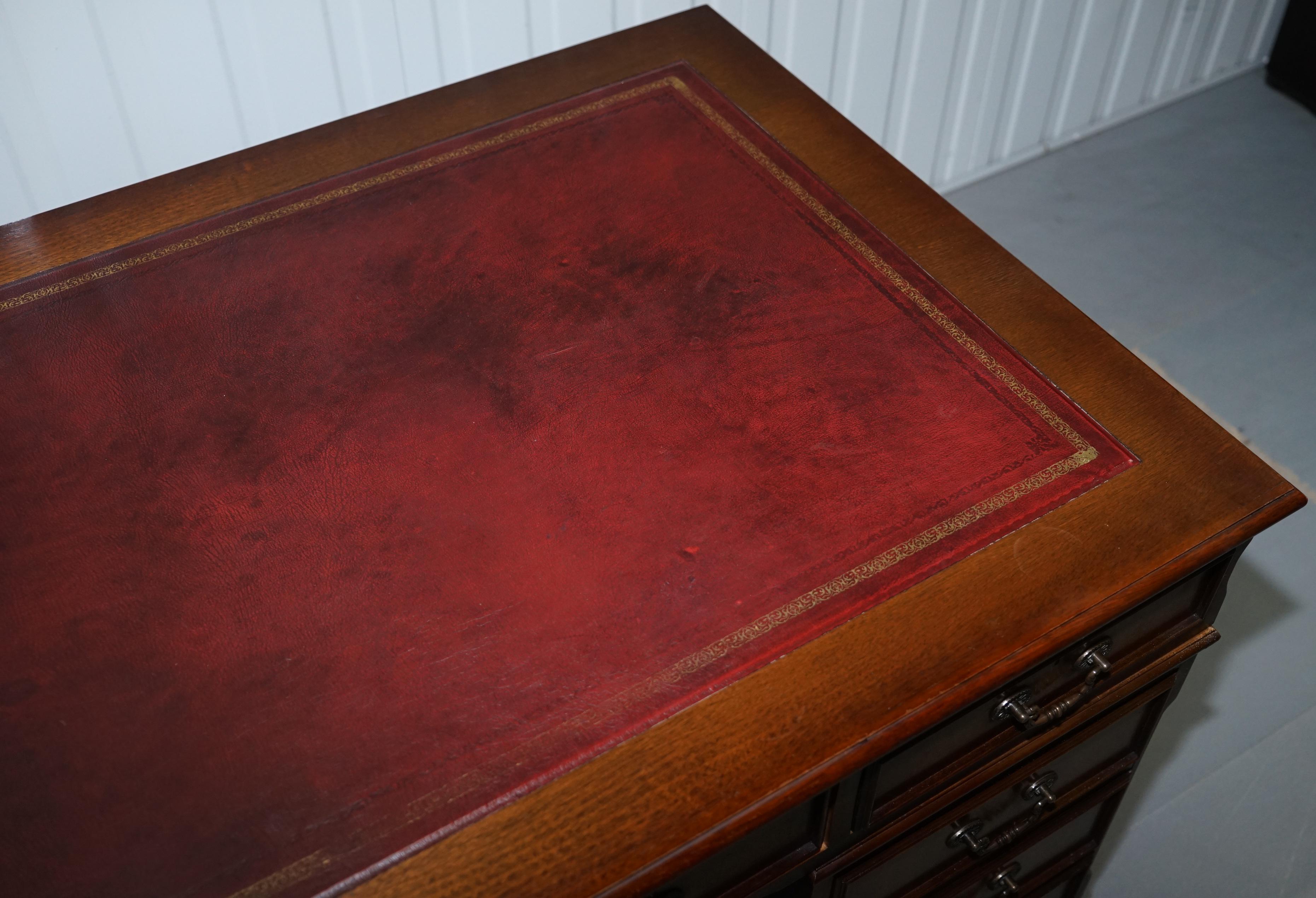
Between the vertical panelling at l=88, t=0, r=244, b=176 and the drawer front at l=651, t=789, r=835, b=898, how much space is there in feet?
4.53

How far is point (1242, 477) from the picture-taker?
3.77 feet

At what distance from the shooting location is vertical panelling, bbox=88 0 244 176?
168 centimetres

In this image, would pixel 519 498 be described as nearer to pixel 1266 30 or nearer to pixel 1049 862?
pixel 1049 862

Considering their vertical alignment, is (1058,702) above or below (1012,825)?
above

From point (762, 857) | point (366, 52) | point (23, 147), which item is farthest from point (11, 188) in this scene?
point (762, 857)

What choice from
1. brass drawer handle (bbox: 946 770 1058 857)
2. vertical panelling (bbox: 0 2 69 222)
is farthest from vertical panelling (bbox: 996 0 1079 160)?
vertical panelling (bbox: 0 2 69 222)

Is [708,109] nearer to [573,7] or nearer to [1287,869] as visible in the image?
[573,7]

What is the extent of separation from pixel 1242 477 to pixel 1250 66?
2615mm

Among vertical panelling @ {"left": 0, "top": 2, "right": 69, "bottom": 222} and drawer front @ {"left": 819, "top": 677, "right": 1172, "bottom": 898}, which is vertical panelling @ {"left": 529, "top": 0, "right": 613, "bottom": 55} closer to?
vertical panelling @ {"left": 0, "top": 2, "right": 69, "bottom": 222}

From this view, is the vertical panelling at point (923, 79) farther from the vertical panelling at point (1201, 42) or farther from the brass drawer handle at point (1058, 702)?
the brass drawer handle at point (1058, 702)

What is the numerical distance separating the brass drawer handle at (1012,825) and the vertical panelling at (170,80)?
4.83ft

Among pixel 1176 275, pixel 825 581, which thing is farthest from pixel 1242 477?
pixel 1176 275

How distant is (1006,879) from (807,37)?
63.6 inches

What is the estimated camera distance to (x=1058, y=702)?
3.94 feet
